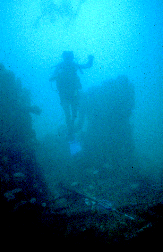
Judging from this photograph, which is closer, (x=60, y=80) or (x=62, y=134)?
(x=60, y=80)

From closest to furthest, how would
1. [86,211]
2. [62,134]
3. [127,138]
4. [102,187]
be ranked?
[86,211] < [102,187] < [127,138] < [62,134]

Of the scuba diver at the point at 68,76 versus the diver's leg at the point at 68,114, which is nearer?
the scuba diver at the point at 68,76

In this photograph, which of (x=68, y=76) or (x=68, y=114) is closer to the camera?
(x=68, y=76)

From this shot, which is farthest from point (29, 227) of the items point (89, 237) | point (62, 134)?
A: point (62, 134)

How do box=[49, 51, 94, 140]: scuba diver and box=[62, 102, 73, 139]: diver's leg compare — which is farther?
box=[62, 102, 73, 139]: diver's leg

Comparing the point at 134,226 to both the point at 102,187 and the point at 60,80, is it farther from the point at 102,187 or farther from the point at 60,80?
the point at 60,80

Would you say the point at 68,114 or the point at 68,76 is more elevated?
the point at 68,76

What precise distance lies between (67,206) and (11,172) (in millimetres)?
2368

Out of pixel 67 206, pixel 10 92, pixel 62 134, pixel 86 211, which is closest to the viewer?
pixel 86 211

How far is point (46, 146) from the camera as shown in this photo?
47.1 feet

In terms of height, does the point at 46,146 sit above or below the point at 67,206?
above

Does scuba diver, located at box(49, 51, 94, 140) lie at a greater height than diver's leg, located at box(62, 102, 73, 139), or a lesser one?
greater

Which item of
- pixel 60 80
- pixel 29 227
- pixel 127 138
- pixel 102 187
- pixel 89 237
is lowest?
pixel 89 237

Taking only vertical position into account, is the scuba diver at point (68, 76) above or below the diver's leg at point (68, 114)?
above
